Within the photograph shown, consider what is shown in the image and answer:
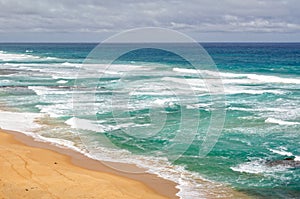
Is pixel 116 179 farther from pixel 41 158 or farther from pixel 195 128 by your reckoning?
pixel 195 128

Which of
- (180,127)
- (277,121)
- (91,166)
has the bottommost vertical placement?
(91,166)

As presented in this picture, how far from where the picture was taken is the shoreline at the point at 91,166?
1427cm

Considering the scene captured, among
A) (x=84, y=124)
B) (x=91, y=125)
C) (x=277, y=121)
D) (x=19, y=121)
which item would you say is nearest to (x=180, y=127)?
(x=91, y=125)

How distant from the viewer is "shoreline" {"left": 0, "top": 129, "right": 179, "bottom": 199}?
14266mm

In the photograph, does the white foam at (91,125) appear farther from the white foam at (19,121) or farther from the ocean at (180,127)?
the white foam at (19,121)

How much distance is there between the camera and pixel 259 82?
1809 inches

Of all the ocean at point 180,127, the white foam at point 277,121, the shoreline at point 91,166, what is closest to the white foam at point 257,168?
the ocean at point 180,127

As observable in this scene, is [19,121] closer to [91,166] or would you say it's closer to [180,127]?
[180,127]

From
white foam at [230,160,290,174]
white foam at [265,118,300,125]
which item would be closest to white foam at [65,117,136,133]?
white foam at [265,118,300,125]

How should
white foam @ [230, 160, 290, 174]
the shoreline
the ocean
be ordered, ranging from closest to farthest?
the shoreline
the ocean
white foam @ [230, 160, 290, 174]

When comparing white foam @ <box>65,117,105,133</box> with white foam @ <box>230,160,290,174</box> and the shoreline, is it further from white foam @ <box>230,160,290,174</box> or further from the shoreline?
white foam @ <box>230,160,290,174</box>

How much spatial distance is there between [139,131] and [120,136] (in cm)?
136

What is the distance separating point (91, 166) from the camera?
16.9 metres

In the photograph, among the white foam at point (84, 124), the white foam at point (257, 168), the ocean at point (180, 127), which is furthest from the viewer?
the white foam at point (84, 124)
